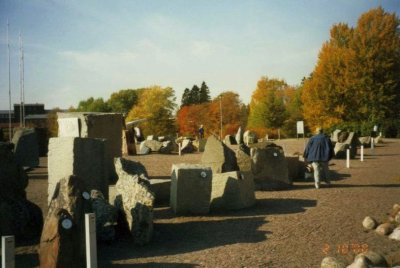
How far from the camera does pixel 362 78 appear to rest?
41656mm

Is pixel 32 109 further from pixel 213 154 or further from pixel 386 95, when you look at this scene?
pixel 213 154

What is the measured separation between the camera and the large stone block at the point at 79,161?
1102 centimetres

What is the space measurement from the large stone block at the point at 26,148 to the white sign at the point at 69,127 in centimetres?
462

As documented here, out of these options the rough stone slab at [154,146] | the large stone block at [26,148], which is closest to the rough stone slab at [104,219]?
the large stone block at [26,148]

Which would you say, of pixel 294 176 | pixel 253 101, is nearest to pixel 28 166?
pixel 294 176

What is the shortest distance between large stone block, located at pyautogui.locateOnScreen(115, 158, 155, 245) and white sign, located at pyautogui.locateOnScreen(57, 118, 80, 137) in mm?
6238

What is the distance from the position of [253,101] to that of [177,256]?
65.0m

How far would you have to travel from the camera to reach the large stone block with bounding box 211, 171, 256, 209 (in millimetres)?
10914

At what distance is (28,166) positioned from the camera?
20266mm

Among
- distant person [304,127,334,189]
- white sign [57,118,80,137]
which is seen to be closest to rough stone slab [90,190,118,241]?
distant person [304,127,334,189]

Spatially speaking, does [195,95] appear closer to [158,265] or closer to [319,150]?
[319,150]

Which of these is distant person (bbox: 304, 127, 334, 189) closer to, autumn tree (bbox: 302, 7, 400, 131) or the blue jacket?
the blue jacket

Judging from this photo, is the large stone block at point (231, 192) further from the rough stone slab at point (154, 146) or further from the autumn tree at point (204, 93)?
the autumn tree at point (204, 93)

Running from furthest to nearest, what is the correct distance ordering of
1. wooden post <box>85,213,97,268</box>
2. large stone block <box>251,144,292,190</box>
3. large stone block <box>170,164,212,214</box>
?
large stone block <box>251,144,292,190</box>
large stone block <box>170,164,212,214</box>
wooden post <box>85,213,97,268</box>
